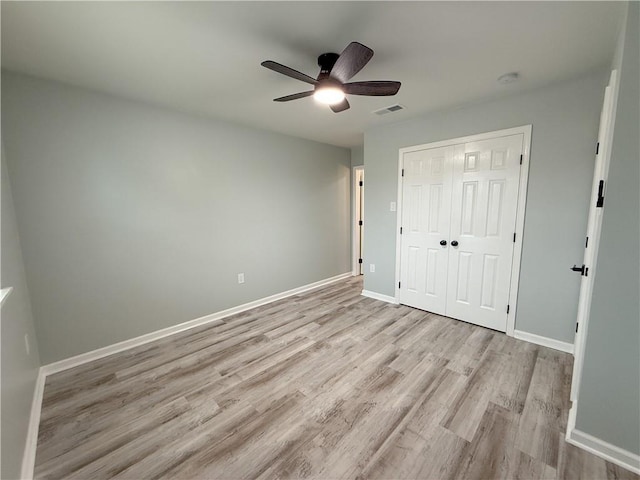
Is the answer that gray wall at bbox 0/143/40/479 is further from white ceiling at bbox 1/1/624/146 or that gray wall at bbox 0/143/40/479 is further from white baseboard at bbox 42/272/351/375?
white ceiling at bbox 1/1/624/146

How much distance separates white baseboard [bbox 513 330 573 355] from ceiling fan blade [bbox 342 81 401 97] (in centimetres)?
262

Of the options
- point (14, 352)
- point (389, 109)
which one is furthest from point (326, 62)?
point (14, 352)

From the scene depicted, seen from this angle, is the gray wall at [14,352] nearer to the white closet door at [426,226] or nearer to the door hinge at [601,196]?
the door hinge at [601,196]

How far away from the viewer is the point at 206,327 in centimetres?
302

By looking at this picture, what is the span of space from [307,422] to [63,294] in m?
2.30

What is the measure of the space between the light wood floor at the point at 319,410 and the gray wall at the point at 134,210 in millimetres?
512

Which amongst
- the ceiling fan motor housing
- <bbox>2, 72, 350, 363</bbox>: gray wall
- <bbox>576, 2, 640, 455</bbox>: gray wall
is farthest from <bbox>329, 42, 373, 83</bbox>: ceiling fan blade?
<bbox>2, 72, 350, 363</bbox>: gray wall

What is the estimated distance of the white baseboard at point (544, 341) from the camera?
241 cm

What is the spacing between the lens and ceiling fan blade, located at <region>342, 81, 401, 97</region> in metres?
1.79

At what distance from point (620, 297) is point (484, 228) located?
5.03ft

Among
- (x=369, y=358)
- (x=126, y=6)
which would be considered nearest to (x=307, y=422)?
(x=369, y=358)

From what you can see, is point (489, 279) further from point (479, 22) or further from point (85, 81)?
point (85, 81)

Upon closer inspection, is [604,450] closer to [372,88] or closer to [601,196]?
[601,196]

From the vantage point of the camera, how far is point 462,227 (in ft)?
9.62
